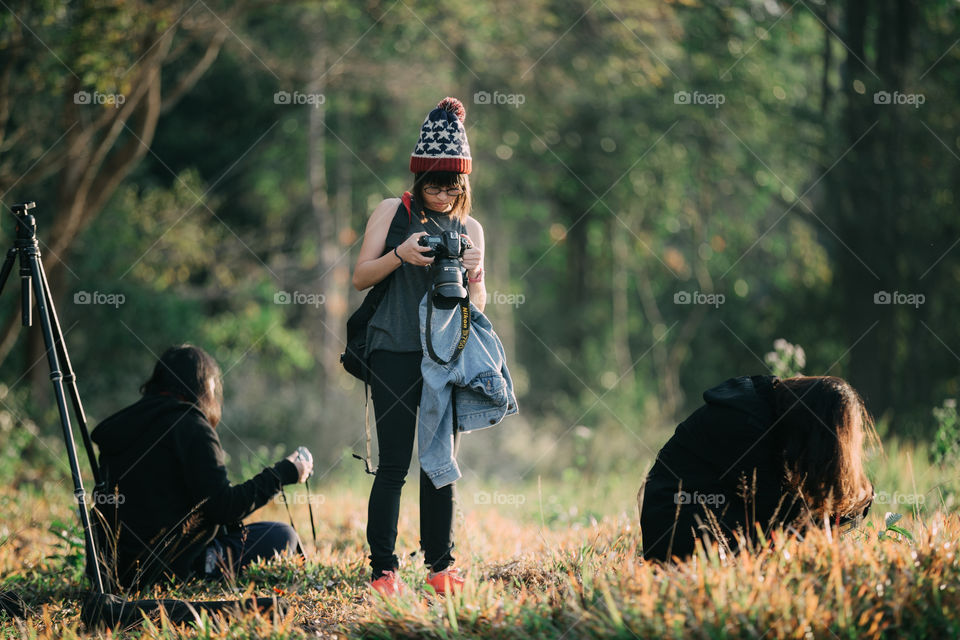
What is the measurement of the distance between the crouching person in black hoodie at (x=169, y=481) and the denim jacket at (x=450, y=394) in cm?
73

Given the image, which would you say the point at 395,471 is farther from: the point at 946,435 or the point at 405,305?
the point at 946,435

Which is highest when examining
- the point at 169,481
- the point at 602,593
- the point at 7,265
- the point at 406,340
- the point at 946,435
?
the point at 7,265

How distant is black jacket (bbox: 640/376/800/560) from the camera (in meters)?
3.21

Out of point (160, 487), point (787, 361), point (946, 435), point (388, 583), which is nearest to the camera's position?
point (388, 583)

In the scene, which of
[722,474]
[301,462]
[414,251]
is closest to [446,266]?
[414,251]

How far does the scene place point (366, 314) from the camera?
3.50 metres

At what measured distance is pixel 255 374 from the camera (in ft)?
42.7

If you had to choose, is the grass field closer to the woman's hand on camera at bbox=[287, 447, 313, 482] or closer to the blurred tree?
the woman's hand on camera at bbox=[287, 447, 313, 482]

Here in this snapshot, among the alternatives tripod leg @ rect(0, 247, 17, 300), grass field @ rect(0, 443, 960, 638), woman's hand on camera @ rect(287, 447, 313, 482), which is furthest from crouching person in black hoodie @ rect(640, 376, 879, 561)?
tripod leg @ rect(0, 247, 17, 300)

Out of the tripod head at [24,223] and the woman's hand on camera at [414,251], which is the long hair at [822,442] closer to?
the woman's hand on camera at [414,251]

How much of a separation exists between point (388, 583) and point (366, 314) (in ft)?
3.31

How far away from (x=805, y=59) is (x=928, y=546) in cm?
1273

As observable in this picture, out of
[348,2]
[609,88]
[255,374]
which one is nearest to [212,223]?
[255,374]

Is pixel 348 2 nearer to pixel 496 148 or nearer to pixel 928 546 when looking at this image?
pixel 496 148
